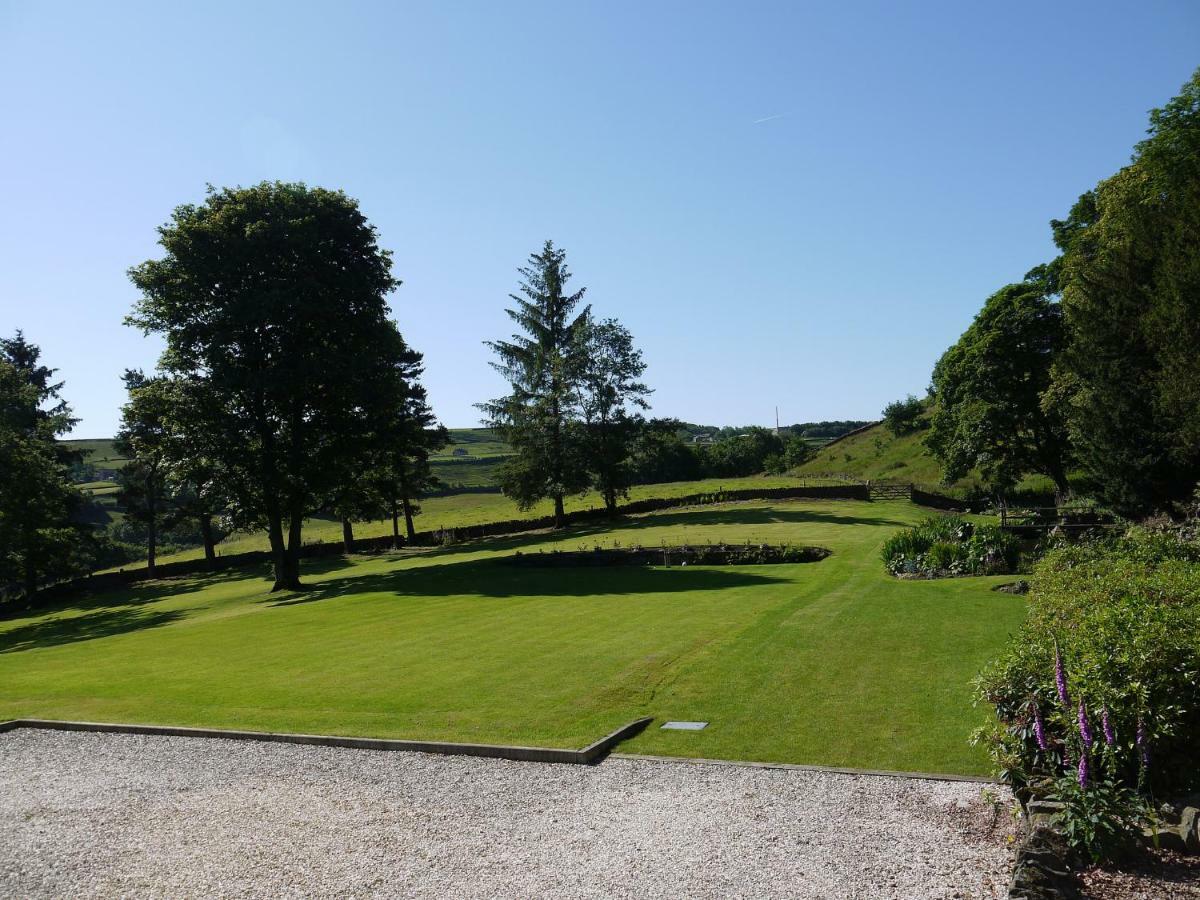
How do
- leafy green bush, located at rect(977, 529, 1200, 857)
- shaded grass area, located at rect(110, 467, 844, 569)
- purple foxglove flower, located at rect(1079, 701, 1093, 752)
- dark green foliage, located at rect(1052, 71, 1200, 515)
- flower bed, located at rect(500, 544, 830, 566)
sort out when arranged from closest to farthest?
purple foxglove flower, located at rect(1079, 701, 1093, 752) → leafy green bush, located at rect(977, 529, 1200, 857) → dark green foliage, located at rect(1052, 71, 1200, 515) → flower bed, located at rect(500, 544, 830, 566) → shaded grass area, located at rect(110, 467, 844, 569)

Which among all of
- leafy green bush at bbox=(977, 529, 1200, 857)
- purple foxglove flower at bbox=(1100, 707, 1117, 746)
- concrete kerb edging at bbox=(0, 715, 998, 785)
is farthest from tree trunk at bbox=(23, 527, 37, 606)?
purple foxglove flower at bbox=(1100, 707, 1117, 746)

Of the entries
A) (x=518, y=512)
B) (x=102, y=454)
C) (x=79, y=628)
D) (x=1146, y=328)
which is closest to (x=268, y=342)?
(x=79, y=628)

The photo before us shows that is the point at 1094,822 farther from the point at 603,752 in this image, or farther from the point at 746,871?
the point at 603,752

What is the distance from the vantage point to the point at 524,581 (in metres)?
29.5

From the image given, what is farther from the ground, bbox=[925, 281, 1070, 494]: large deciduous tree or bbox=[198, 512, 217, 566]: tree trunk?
bbox=[925, 281, 1070, 494]: large deciduous tree

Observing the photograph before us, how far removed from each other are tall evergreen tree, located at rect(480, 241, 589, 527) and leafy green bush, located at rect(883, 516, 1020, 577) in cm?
2785

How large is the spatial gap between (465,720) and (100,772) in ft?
16.4

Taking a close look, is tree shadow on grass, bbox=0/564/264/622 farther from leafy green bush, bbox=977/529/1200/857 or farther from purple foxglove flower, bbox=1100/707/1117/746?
purple foxglove flower, bbox=1100/707/1117/746

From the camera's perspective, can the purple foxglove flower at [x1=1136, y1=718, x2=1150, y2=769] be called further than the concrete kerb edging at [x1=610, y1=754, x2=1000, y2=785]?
No

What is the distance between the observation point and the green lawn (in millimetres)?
10523

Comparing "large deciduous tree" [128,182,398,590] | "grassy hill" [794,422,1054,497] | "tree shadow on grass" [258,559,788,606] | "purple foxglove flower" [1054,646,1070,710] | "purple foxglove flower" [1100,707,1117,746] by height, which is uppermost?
"large deciduous tree" [128,182,398,590]

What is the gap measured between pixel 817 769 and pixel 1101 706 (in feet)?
10.7

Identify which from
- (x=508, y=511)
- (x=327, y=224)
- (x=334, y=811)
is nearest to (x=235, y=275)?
(x=327, y=224)

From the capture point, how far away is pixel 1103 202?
3488cm
